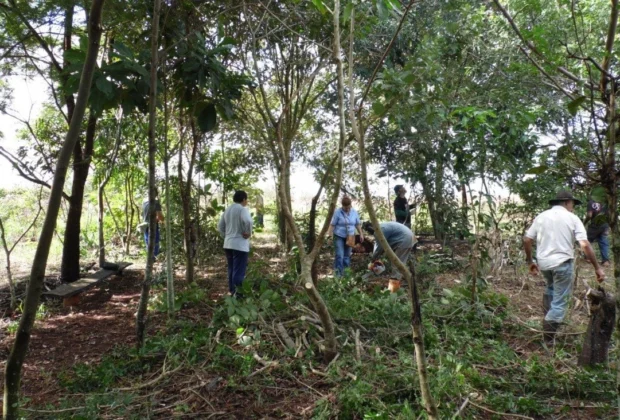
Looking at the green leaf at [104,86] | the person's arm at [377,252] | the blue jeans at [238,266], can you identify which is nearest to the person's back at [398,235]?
the person's arm at [377,252]

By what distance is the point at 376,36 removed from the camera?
8164 millimetres

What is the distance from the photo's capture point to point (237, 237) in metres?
6.30

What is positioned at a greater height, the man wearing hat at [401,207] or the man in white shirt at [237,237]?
the man wearing hat at [401,207]

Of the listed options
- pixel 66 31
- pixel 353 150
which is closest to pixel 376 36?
pixel 353 150

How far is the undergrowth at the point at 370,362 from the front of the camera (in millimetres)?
3453

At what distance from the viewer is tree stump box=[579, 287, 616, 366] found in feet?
12.5

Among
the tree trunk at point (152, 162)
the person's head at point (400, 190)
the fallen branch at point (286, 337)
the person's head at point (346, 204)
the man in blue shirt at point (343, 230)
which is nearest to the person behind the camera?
the tree trunk at point (152, 162)

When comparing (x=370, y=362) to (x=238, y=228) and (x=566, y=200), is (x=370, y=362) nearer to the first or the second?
(x=566, y=200)

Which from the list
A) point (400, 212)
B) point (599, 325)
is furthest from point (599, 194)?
point (400, 212)

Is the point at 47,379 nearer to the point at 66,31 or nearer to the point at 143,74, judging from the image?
the point at 143,74

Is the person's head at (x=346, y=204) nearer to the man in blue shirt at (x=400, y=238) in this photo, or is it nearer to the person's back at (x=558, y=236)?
the man in blue shirt at (x=400, y=238)

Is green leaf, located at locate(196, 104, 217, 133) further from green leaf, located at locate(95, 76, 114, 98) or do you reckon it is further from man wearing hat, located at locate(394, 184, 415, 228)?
man wearing hat, located at locate(394, 184, 415, 228)

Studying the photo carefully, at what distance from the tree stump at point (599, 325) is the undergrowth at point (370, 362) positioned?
0.43ft

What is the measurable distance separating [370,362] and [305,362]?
599mm
